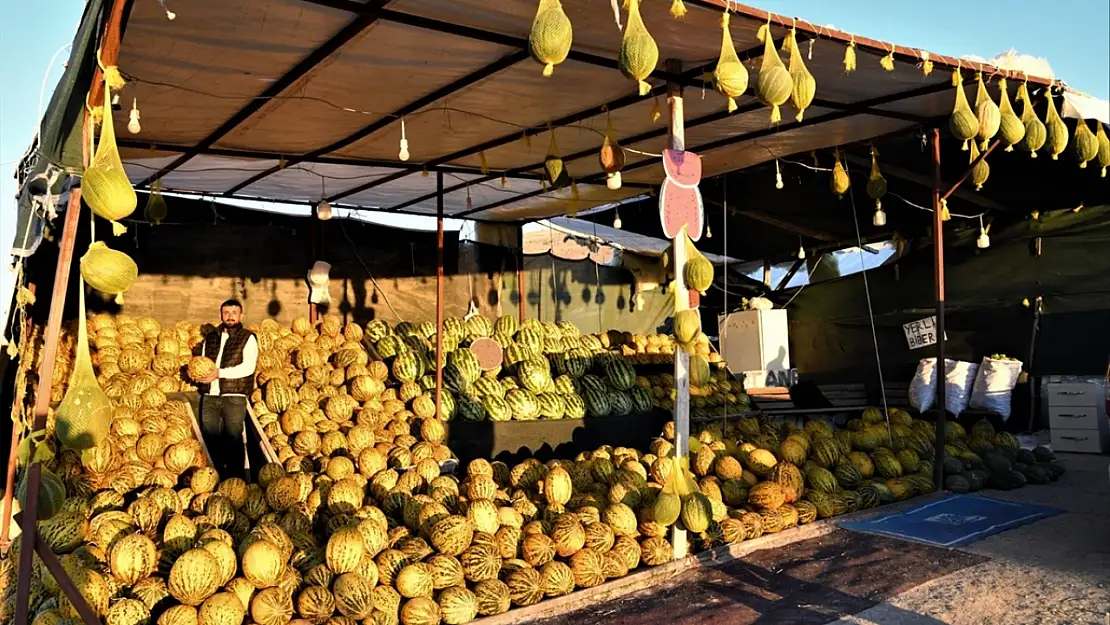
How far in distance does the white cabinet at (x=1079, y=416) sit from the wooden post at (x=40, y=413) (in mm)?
10588

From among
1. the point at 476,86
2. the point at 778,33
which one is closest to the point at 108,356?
the point at 476,86

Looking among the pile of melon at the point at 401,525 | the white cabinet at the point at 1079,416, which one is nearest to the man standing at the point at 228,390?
the pile of melon at the point at 401,525

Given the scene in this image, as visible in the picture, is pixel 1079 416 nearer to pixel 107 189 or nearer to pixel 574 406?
pixel 574 406

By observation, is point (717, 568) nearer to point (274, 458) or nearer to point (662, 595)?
point (662, 595)

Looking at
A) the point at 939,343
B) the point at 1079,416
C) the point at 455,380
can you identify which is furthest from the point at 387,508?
the point at 1079,416

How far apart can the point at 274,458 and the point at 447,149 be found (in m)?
3.40

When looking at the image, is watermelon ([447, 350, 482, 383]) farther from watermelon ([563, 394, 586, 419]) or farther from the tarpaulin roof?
the tarpaulin roof

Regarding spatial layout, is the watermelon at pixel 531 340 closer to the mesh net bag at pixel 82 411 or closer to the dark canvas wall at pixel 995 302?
the mesh net bag at pixel 82 411

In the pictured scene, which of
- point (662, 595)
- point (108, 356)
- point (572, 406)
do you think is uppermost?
point (108, 356)

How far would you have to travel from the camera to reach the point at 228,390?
23.0 feet

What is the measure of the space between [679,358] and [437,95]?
2766 millimetres

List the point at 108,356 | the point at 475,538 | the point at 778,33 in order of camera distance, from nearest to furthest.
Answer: the point at 475,538 → the point at 778,33 → the point at 108,356

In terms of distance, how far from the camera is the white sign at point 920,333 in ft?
41.2

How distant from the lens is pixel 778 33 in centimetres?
511
